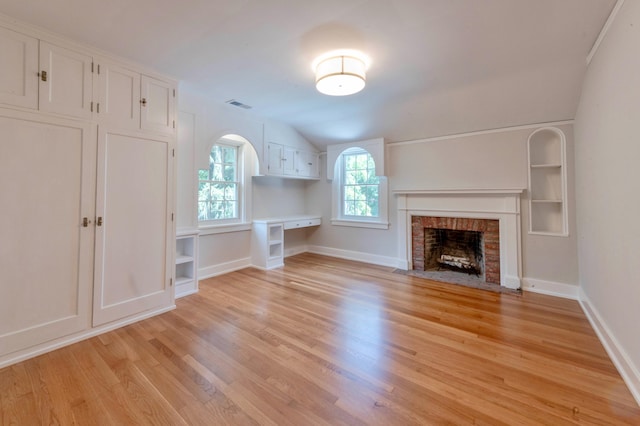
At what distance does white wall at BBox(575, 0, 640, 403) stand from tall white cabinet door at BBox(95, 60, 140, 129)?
3970 mm

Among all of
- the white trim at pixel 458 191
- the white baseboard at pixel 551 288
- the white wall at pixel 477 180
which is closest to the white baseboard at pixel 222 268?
the white wall at pixel 477 180

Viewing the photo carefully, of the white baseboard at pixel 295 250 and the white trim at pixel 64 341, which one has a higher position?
the white baseboard at pixel 295 250

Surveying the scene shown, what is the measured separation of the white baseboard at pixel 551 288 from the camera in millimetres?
3396

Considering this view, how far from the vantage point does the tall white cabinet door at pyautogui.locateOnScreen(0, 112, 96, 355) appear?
2.03m

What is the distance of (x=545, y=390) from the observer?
1756mm

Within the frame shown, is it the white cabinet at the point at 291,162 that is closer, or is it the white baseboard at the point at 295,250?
the white cabinet at the point at 291,162

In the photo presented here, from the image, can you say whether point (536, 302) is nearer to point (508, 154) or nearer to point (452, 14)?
point (508, 154)

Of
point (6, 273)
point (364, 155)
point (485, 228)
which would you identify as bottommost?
point (6, 273)

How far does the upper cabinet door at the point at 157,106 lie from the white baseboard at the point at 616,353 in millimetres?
4333

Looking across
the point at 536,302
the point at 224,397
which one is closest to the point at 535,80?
the point at 536,302

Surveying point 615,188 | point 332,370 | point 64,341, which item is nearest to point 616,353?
point 615,188

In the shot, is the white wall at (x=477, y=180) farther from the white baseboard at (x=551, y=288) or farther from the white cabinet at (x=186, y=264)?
the white cabinet at (x=186, y=264)

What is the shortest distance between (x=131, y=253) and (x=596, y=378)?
4006mm

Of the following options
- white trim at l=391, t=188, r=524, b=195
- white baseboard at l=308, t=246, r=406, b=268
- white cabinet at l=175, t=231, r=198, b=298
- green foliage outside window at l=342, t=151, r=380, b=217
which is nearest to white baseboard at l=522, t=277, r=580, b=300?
white trim at l=391, t=188, r=524, b=195
